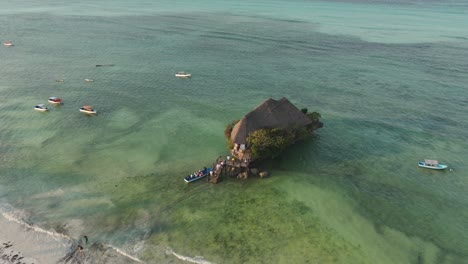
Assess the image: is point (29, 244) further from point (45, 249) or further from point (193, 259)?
point (193, 259)

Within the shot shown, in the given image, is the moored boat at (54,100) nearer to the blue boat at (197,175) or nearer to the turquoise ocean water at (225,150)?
the turquoise ocean water at (225,150)

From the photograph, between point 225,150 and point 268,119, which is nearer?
point 268,119

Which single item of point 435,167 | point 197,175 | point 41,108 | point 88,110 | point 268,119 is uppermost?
point 268,119

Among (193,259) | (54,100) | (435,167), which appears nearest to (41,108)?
(54,100)

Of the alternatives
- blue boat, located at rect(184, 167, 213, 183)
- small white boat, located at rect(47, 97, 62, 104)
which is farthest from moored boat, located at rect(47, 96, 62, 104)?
blue boat, located at rect(184, 167, 213, 183)

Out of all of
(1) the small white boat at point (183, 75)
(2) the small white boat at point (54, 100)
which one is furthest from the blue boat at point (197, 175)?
(1) the small white boat at point (183, 75)

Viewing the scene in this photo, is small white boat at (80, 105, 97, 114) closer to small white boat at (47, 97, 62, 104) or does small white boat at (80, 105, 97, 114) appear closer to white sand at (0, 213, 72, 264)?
small white boat at (47, 97, 62, 104)

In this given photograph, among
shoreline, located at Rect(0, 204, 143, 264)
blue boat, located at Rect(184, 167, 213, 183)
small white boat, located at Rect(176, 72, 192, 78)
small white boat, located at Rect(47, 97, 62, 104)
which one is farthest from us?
small white boat, located at Rect(176, 72, 192, 78)
